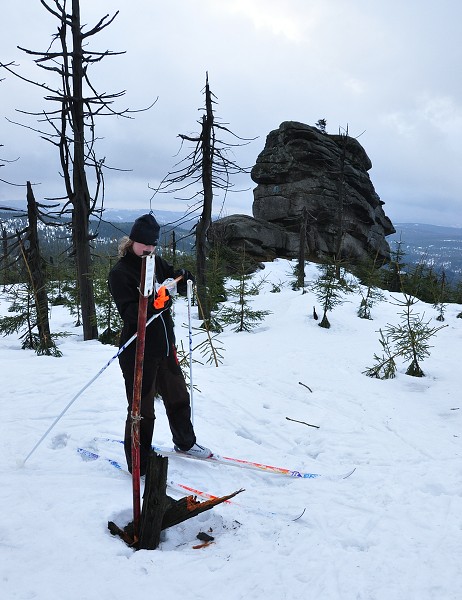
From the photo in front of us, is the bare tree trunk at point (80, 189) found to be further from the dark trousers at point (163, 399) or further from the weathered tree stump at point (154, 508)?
the weathered tree stump at point (154, 508)

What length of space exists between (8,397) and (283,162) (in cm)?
3228

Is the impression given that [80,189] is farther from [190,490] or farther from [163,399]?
[190,490]

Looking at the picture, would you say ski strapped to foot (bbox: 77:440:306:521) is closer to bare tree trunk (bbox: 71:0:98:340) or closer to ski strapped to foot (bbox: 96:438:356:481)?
ski strapped to foot (bbox: 96:438:356:481)

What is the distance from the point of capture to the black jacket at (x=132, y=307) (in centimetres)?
347

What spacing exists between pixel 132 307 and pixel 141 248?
1.88ft

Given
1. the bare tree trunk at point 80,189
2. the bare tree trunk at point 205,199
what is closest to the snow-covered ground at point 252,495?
the bare tree trunk at point 80,189

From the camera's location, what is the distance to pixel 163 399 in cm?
404

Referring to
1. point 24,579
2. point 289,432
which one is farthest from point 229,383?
point 24,579

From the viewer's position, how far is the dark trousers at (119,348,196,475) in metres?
3.69

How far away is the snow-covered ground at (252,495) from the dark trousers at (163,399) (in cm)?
39

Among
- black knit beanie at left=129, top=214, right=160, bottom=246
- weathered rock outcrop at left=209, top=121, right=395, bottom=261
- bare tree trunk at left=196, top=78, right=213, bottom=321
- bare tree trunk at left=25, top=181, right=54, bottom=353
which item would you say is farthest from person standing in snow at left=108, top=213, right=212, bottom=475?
weathered rock outcrop at left=209, top=121, right=395, bottom=261

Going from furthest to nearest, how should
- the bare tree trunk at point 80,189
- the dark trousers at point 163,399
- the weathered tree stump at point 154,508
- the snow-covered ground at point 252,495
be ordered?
1. the bare tree trunk at point 80,189
2. the dark trousers at point 163,399
3. the weathered tree stump at point 154,508
4. the snow-covered ground at point 252,495

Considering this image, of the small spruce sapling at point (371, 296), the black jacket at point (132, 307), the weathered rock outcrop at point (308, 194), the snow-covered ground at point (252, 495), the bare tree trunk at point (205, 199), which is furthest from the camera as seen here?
the weathered rock outcrop at point (308, 194)

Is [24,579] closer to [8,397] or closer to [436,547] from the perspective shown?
[436,547]
